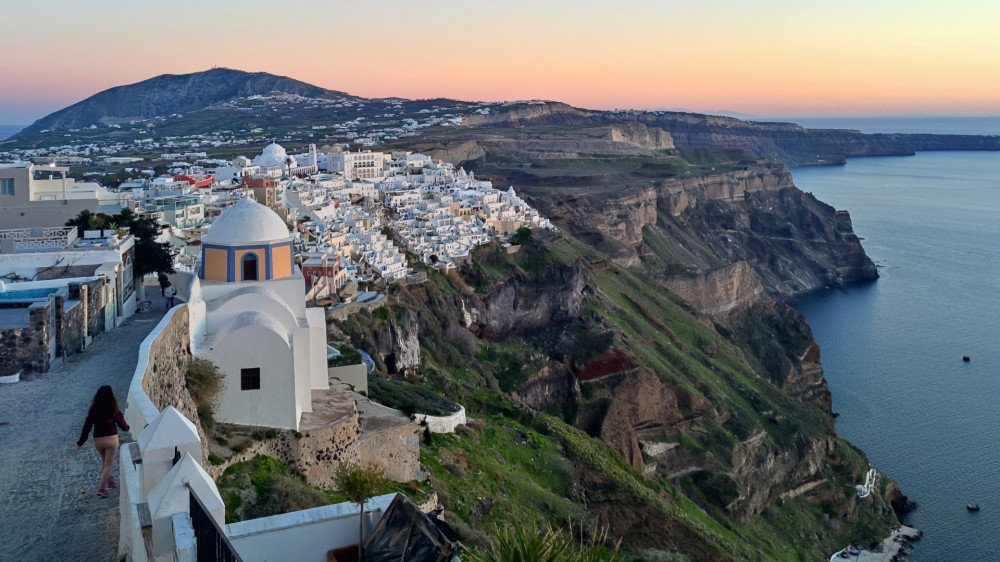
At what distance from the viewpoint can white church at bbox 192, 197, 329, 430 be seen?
1497 cm

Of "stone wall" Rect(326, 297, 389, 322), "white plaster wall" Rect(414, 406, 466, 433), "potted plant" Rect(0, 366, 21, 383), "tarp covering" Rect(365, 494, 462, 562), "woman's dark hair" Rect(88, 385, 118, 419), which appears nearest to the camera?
"tarp covering" Rect(365, 494, 462, 562)

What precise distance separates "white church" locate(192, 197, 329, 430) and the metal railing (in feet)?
25.0

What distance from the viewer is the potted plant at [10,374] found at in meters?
12.0

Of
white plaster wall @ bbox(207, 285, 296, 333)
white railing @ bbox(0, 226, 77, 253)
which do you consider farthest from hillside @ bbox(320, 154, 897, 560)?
white railing @ bbox(0, 226, 77, 253)

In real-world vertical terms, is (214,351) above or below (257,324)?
below

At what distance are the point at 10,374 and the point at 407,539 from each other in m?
6.75

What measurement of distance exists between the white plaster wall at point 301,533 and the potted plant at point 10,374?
5170 mm

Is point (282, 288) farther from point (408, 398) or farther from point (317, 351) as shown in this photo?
point (408, 398)

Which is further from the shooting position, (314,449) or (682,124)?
(682,124)

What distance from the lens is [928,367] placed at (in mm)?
54875

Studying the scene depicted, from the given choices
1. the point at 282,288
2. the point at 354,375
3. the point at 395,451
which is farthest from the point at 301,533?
the point at 354,375

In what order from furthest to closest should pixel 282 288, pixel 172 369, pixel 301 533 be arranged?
pixel 282 288, pixel 172 369, pixel 301 533

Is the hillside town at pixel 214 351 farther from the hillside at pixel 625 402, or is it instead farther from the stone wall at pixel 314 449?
the hillside at pixel 625 402

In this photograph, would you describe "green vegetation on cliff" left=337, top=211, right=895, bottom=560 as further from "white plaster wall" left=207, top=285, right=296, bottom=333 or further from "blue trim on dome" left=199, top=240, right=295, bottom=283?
"blue trim on dome" left=199, top=240, right=295, bottom=283
